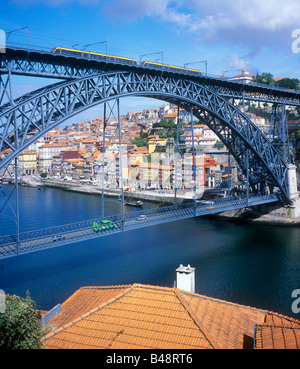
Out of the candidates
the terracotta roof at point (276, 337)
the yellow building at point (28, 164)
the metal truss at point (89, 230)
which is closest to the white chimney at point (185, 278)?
the terracotta roof at point (276, 337)

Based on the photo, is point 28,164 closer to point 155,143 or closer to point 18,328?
point 155,143

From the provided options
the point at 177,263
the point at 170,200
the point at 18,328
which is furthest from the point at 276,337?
the point at 170,200

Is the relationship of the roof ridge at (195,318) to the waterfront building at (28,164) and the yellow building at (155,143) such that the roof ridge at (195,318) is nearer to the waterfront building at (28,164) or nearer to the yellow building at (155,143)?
the yellow building at (155,143)

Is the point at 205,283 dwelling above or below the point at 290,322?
below

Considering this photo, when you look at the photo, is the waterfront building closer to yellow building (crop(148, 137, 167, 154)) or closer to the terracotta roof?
Answer: yellow building (crop(148, 137, 167, 154))

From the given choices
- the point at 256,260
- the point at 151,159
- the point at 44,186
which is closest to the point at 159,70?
the point at 256,260
